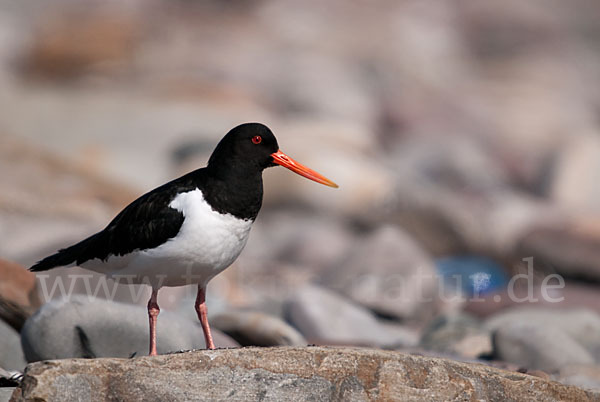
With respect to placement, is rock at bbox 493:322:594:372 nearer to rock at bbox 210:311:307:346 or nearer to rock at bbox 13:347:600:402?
rock at bbox 210:311:307:346

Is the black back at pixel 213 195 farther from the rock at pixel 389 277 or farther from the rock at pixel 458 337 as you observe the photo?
the rock at pixel 389 277

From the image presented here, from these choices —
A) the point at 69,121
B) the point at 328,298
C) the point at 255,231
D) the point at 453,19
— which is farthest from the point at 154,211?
the point at 453,19

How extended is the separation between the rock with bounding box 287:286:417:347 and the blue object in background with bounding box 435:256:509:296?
8.27 ft

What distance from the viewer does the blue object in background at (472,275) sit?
11492mm

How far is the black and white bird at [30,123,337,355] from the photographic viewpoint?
527 centimetres

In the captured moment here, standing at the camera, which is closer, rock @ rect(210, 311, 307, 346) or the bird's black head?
the bird's black head

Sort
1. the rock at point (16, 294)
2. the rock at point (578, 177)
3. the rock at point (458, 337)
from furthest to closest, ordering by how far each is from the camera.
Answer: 1. the rock at point (578, 177)
2. the rock at point (458, 337)
3. the rock at point (16, 294)

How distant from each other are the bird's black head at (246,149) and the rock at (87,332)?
49.9 inches

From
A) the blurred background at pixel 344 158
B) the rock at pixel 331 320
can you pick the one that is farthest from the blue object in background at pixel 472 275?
the rock at pixel 331 320

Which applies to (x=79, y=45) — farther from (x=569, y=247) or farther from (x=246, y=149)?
(x=246, y=149)

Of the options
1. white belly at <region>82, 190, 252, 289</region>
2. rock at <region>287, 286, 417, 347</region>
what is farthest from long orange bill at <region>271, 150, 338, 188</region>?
rock at <region>287, 286, 417, 347</region>

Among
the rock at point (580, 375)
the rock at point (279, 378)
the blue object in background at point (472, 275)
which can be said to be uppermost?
the blue object in background at point (472, 275)

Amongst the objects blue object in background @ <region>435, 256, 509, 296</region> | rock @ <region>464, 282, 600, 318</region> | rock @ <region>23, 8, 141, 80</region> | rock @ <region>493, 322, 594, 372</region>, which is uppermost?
rock @ <region>23, 8, 141, 80</region>

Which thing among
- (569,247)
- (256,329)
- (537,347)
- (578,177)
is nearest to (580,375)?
(537,347)
